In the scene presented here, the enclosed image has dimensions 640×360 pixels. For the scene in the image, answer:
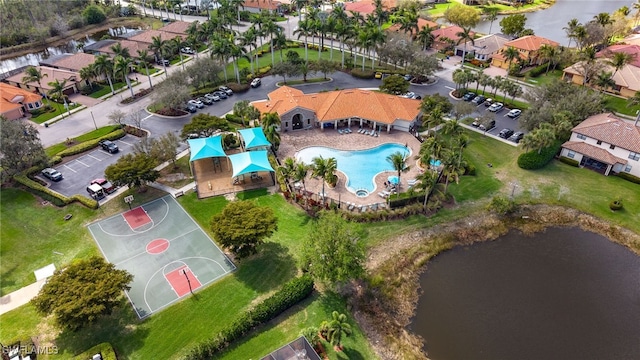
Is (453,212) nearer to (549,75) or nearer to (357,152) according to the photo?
(357,152)

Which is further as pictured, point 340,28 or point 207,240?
point 340,28

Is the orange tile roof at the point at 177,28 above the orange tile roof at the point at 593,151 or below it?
above

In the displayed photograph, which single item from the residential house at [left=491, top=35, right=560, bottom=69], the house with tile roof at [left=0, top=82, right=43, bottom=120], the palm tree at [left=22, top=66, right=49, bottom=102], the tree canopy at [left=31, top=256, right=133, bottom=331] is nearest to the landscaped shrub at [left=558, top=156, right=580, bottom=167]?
the residential house at [left=491, top=35, right=560, bottom=69]

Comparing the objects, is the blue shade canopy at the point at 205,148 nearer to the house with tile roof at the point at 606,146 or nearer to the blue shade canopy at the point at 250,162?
the blue shade canopy at the point at 250,162

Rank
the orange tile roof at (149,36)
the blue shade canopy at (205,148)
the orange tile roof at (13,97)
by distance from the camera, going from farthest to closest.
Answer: the orange tile roof at (149,36), the orange tile roof at (13,97), the blue shade canopy at (205,148)

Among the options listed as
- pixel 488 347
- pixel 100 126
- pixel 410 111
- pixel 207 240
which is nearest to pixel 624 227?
pixel 488 347

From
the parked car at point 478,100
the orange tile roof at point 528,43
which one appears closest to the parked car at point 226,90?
the parked car at point 478,100
